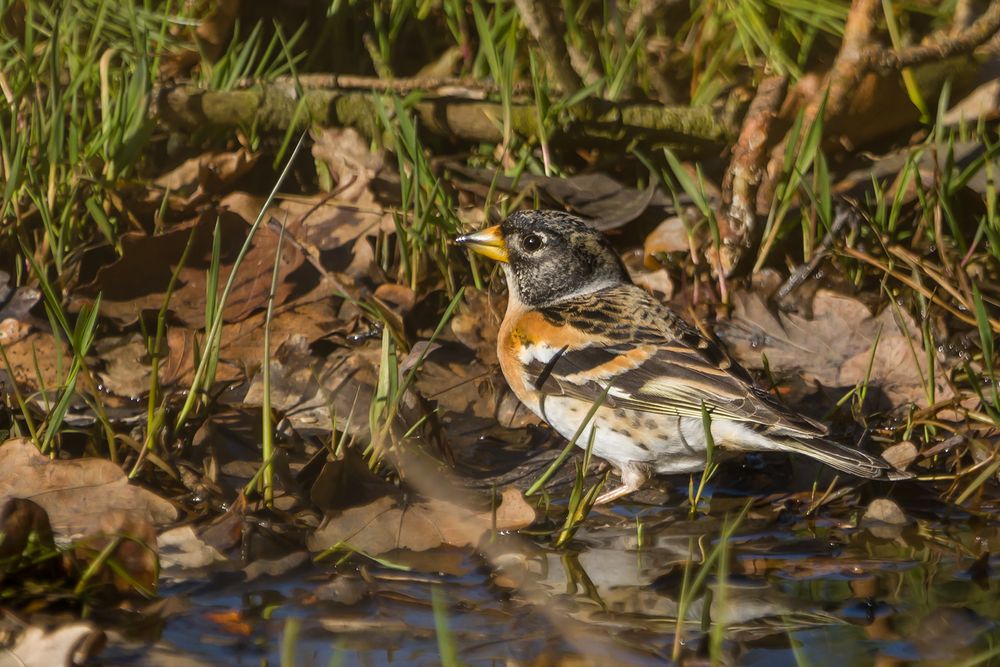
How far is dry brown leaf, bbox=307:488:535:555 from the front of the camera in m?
3.66

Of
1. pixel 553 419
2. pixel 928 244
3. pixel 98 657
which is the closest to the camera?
pixel 98 657

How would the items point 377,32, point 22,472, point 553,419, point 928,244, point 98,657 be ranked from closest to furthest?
point 98,657 < point 22,472 < point 553,419 < point 928,244 < point 377,32

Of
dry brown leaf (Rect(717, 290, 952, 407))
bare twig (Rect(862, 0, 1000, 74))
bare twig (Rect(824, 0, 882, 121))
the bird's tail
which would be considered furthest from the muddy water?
bare twig (Rect(862, 0, 1000, 74))

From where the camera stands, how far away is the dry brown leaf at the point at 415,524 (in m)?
3.66

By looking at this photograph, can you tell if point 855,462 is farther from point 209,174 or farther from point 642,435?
point 209,174

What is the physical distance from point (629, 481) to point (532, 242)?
3.72 ft

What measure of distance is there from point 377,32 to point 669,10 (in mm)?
1511

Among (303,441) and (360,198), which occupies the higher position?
(360,198)

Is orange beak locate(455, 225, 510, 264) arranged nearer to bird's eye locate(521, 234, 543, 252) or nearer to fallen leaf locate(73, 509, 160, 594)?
bird's eye locate(521, 234, 543, 252)

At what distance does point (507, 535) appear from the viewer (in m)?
3.81

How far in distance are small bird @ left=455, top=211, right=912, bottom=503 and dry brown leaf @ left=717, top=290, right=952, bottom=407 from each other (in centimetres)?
52

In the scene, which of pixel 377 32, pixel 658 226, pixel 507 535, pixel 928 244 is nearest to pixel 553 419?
pixel 507 535

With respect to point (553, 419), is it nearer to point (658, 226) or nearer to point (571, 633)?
point (571, 633)

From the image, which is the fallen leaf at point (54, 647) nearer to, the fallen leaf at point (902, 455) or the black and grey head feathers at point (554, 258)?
the black and grey head feathers at point (554, 258)
